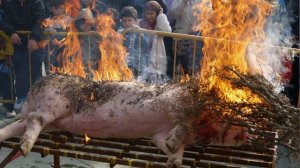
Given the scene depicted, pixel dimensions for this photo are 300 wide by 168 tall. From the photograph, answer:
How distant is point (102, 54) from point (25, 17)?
2.25 meters

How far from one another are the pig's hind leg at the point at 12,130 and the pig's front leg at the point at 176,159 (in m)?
1.71

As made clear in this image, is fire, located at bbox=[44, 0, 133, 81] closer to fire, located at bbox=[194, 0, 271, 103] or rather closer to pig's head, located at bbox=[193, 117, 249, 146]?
fire, located at bbox=[194, 0, 271, 103]

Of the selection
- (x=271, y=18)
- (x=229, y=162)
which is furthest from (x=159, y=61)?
(x=229, y=162)

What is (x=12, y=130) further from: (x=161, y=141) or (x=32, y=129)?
(x=161, y=141)

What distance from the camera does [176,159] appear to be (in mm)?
3279

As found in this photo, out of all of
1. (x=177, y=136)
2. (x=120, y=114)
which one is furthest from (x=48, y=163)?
(x=177, y=136)

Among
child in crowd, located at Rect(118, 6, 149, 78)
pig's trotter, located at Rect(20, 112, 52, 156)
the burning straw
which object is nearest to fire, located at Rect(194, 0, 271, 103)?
the burning straw

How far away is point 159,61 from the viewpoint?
6.55m

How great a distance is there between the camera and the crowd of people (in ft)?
21.5

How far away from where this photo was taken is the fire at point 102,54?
4.95 meters

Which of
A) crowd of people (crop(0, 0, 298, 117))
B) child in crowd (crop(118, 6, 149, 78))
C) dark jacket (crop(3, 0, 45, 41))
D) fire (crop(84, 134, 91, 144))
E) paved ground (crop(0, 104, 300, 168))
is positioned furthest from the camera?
dark jacket (crop(3, 0, 45, 41))

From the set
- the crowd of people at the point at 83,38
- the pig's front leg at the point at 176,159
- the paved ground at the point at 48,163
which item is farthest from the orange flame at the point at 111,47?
the pig's front leg at the point at 176,159

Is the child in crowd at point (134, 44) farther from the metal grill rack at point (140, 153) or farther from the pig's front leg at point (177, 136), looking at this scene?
the pig's front leg at point (177, 136)

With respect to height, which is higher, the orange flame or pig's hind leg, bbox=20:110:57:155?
the orange flame
